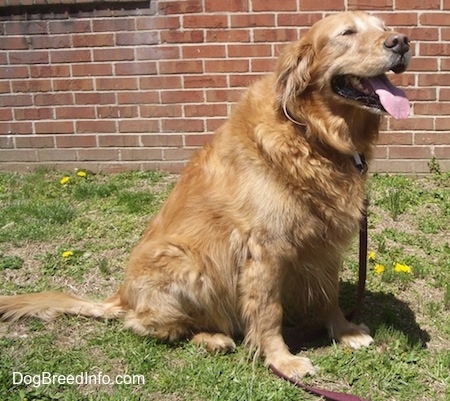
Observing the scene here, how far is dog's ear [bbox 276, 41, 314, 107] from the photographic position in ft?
9.11

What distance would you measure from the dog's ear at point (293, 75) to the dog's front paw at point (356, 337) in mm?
1355

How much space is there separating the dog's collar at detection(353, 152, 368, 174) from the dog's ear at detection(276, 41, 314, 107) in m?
0.46

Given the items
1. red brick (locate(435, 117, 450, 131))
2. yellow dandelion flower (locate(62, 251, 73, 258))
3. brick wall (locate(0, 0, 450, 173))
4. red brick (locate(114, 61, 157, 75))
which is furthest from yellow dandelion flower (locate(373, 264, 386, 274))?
red brick (locate(114, 61, 157, 75))

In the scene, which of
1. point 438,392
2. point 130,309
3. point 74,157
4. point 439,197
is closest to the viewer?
point 438,392

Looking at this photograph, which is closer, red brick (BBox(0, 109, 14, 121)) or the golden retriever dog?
the golden retriever dog

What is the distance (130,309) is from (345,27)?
77.9 inches

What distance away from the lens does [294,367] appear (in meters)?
2.84

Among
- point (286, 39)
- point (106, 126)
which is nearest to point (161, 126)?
point (106, 126)

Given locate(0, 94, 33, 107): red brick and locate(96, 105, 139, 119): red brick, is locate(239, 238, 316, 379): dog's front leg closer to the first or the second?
locate(96, 105, 139, 119): red brick

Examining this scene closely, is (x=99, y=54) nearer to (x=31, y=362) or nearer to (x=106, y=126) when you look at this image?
(x=106, y=126)

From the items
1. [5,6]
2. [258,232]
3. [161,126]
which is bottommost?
[258,232]

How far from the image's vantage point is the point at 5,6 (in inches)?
212

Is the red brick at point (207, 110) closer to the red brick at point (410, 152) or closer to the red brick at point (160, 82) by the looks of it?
the red brick at point (160, 82)

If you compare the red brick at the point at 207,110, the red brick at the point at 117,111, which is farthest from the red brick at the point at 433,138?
the red brick at the point at 117,111
